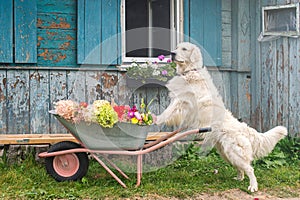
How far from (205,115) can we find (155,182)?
83 centimetres

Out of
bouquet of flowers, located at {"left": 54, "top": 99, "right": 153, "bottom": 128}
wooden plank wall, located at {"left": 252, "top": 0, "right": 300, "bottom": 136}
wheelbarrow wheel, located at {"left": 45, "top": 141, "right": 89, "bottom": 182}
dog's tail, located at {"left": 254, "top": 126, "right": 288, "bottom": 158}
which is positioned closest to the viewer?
bouquet of flowers, located at {"left": 54, "top": 99, "right": 153, "bottom": 128}

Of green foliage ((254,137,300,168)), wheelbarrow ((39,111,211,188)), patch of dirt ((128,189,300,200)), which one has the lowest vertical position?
patch of dirt ((128,189,300,200))

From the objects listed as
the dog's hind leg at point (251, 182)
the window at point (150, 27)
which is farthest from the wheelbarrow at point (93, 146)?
the window at point (150, 27)

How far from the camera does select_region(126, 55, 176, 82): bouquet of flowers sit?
226 inches

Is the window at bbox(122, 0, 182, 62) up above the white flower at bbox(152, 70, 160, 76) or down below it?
above

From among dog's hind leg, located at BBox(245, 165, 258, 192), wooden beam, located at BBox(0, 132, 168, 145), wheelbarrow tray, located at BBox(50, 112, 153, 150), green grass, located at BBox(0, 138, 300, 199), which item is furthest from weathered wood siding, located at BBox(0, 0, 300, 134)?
dog's hind leg, located at BBox(245, 165, 258, 192)

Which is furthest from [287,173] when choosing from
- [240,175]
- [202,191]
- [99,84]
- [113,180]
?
[99,84]

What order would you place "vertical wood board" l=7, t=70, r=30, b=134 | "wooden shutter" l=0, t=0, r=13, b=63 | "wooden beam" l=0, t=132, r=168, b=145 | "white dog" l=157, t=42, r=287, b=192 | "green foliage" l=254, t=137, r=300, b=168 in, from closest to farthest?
"white dog" l=157, t=42, r=287, b=192, "wooden beam" l=0, t=132, r=168, b=145, "wooden shutter" l=0, t=0, r=13, b=63, "vertical wood board" l=7, t=70, r=30, b=134, "green foliage" l=254, t=137, r=300, b=168

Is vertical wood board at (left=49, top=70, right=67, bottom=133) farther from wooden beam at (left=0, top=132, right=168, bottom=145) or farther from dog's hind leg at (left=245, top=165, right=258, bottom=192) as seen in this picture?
dog's hind leg at (left=245, top=165, right=258, bottom=192)

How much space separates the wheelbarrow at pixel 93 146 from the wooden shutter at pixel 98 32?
1.56 m

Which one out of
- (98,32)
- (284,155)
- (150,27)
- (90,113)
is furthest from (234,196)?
(150,27)

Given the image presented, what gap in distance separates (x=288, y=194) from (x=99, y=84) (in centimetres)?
255

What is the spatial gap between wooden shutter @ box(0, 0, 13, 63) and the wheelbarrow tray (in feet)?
4.70

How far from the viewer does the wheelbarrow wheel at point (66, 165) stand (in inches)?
174
